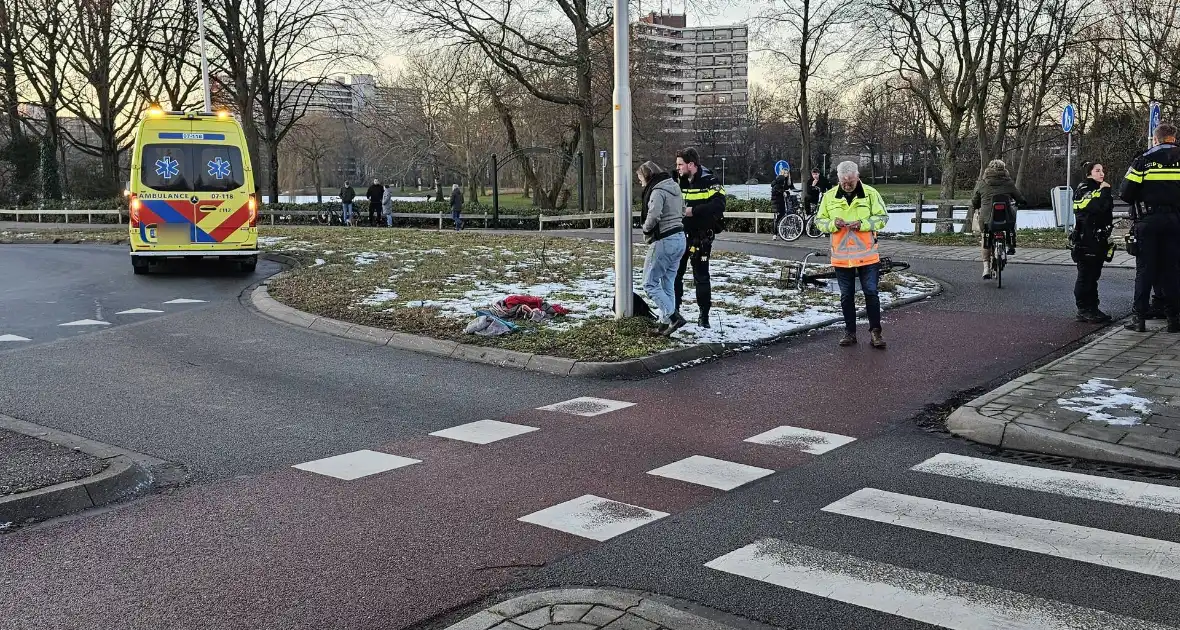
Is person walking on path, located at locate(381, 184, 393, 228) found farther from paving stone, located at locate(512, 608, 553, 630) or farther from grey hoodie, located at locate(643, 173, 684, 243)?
paving stone, located at locate(512, 608, 553, 630)

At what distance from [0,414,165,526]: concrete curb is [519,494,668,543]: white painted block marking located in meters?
2.26

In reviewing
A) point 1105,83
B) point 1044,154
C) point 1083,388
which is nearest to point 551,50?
point 1105,83

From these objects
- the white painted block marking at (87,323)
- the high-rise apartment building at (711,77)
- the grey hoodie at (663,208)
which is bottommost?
the white painted block marking at (87,323)

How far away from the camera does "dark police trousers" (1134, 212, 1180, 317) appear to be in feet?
30.7

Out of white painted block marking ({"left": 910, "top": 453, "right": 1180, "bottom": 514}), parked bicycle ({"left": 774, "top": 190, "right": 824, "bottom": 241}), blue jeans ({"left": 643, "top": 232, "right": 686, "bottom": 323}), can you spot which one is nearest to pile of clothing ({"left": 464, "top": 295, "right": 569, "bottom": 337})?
blue jeans ({"left": 643, "top": 232, "right": 686, "bottom": 323})

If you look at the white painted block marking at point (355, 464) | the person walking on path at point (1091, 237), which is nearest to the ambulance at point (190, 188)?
the white painted block marking at point (355, 464)

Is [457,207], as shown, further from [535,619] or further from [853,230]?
[535,619]

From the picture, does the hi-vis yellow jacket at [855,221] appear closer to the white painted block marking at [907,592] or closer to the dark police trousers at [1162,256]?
the dark police trousers at [1162,256]

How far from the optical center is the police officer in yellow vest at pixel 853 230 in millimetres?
9328

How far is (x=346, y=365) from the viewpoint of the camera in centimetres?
909

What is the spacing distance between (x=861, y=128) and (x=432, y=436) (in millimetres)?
78331

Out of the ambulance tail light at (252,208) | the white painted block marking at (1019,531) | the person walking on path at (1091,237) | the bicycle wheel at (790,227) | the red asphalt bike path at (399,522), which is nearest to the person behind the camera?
the red asphalt bike path at (399,522)

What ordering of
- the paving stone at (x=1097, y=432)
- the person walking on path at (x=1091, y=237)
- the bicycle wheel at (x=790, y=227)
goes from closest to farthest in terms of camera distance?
the paving stone at (x=1097, y=432) < the person walking on path at (x=1091, y=237) < the bicycle wheel at (x=790, y=227)

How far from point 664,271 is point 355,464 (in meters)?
4.74
